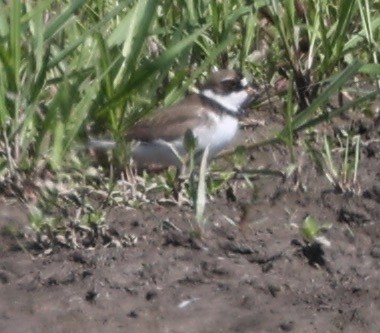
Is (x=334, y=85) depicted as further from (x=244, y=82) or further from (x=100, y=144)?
(x=244, y=82)

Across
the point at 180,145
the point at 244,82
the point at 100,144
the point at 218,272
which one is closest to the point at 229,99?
the point at 244,82

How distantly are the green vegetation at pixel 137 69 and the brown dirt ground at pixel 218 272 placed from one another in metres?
0.15

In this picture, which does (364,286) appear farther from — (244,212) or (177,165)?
(177,165)

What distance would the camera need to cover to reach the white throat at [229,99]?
6809 millimetres

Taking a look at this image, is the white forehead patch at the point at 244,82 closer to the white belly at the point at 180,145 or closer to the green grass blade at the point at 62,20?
the white belly at the point at 180,145

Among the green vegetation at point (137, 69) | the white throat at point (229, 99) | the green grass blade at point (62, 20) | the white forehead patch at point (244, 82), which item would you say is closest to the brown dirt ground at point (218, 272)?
the green vegetation at point (137, 69)

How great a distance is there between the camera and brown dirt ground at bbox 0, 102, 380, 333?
4.75m

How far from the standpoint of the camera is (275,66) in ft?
23.4

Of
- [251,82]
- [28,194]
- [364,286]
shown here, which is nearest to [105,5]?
[251,82]

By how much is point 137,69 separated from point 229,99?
807mm

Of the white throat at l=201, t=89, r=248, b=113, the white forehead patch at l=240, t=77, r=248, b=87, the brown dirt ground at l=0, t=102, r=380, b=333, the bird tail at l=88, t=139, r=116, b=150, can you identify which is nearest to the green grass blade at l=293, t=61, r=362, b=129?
the brown dirt ground at l=0, t=102, r=380, b=333

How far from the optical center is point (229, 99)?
6840mm

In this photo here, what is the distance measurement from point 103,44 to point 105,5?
156 centimetres

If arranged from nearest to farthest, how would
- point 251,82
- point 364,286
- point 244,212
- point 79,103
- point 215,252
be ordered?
1. point 364,286
2. point 215,252
3. point 244,212
4. point 79,103
5. point 251,82
